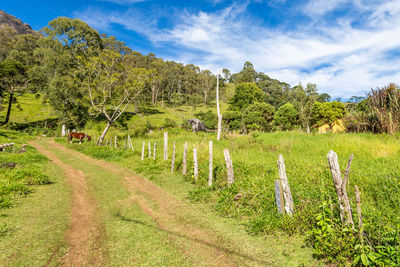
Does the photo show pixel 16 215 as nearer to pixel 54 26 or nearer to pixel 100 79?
pixel 100 79

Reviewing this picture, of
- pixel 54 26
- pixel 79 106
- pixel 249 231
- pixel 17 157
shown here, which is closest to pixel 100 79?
pixel 79 106

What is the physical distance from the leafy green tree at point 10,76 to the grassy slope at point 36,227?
36.9 metres

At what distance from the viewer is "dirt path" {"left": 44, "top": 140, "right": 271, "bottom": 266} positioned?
14.2 ft

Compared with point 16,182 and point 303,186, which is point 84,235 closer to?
point 16,182

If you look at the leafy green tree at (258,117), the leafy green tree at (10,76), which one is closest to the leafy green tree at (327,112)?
the leafy green tree at (258,117)

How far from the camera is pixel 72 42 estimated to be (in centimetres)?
4522

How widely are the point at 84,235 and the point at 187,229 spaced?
2584 mm

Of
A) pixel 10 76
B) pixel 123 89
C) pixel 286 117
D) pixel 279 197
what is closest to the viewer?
pixel 279 197

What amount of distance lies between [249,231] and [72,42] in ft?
178

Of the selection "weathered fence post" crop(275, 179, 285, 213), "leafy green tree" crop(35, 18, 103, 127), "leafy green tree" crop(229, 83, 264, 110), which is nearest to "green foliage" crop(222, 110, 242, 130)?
"leafy green tree" crop(229, 83, 264, 110)

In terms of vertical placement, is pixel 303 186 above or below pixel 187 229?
above

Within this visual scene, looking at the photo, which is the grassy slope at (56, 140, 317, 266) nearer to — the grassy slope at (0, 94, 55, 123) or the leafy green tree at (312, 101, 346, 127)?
the grassy slope at (0, 94, 55, 123)

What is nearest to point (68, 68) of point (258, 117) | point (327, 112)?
point (258, 117)

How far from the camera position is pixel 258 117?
44.4 m
